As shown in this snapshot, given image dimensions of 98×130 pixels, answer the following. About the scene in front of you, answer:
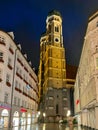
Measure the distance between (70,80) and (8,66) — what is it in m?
68.0

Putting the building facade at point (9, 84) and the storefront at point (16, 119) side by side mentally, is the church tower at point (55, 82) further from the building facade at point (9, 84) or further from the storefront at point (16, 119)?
the storefront at point (16, 119)

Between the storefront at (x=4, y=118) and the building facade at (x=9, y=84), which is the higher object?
the building facade at (x=9, y=84)

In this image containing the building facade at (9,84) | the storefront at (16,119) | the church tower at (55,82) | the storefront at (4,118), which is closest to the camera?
the storefront at (4,118)

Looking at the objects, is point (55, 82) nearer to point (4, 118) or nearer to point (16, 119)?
point (16, 119)

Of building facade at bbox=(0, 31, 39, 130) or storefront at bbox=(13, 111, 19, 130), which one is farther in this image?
storefront at bbox=(13, 111, 19, 130)

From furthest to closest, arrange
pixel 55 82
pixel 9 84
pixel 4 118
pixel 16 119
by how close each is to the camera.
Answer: pixel 55 82 < pixel 16 119 < pixel 9 84 < pixel 4 118

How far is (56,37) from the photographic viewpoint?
102625 mm

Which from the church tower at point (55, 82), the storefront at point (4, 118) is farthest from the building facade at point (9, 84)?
the church tower at point (55, 82)

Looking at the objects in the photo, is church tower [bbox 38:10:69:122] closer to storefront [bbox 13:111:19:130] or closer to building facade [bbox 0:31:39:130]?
building facade [bbox 0:31:39:130]

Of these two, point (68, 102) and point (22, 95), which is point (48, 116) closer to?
point (68, 102)

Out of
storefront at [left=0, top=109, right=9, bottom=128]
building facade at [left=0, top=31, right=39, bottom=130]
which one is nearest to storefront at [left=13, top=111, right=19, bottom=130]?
building facade at [left=0, top=31, right=39, bottom=130]

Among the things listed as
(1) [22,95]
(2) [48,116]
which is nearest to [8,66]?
(1) [22,95]

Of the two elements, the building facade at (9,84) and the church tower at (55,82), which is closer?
the building facade at (9,84)

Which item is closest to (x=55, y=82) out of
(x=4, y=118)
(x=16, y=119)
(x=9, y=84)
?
(x=16, y=119)
